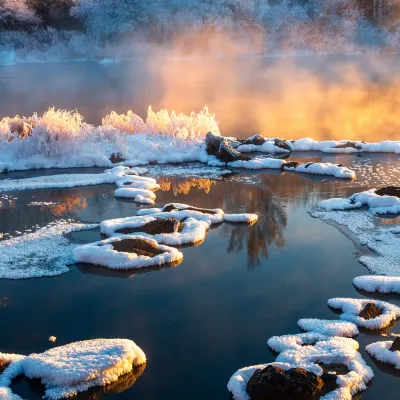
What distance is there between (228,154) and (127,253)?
8520 millimetres

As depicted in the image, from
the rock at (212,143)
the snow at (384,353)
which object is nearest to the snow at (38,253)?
the snow at (384,353)

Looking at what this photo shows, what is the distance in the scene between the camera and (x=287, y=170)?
671 inches

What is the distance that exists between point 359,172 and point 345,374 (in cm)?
1032

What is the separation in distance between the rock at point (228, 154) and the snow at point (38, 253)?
22.6 feet

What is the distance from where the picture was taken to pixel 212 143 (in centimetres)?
1881

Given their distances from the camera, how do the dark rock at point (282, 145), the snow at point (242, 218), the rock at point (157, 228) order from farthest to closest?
the dark rock at point (282, 145), the snow at point (242, 218), the rock at point (157, 228)

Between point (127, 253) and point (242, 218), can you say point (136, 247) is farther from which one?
point (242, 218)

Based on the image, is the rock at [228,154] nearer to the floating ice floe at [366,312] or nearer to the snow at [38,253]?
the snow at [38,253]

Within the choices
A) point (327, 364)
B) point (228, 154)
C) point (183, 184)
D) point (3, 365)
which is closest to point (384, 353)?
point (327, 364)

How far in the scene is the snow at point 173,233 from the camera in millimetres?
11062

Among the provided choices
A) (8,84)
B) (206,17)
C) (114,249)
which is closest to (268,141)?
(114,249)

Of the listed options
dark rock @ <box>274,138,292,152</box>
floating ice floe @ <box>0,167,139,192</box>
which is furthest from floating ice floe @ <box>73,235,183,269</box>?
dark rock @ <box>274,138,292,152</box>

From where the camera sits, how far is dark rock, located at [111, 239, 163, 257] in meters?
10.3

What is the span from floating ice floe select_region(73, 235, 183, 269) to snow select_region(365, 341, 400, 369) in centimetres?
394
